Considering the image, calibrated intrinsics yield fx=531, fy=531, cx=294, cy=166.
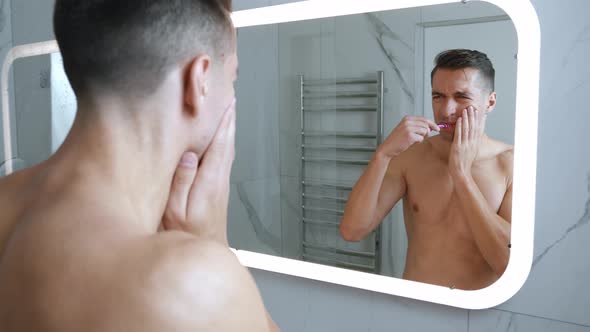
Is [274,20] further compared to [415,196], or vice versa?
[274,20]

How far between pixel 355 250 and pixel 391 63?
1.58 feet

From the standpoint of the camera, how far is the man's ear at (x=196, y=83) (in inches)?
26.1

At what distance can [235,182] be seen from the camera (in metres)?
1.60

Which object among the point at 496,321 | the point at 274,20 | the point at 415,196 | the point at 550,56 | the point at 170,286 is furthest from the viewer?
the point at 274,20

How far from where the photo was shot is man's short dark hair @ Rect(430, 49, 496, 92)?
1151mm

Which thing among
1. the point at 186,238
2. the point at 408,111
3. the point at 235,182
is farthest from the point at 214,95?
the point at 235,182

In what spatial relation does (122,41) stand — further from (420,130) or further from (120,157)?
(420,130)

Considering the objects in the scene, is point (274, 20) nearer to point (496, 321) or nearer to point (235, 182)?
point (235, 182)

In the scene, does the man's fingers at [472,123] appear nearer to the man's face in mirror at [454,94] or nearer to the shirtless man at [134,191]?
the man's face in mirror at [454,94]

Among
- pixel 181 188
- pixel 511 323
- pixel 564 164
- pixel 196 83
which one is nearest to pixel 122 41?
pixel 196 83

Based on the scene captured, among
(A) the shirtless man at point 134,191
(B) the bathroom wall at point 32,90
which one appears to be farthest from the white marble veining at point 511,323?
(B) the bathroom wall at point 32,90

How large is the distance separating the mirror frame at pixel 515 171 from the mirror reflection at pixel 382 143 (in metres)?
0.02

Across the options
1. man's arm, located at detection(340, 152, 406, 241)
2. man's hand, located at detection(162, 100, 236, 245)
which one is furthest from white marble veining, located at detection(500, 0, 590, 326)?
man's hand, located at detection(162, 100, 236, 245)

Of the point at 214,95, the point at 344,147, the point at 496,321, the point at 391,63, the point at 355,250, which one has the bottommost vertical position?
the point at 496,321
